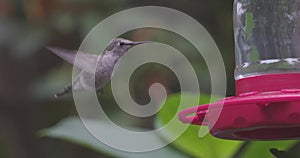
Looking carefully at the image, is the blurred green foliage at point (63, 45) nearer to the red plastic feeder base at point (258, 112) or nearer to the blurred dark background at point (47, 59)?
the blurred dark background at point (47, 59)

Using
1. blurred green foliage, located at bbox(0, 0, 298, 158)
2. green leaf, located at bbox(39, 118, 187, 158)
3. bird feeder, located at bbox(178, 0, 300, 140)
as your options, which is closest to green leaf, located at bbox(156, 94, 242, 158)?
green leaf, located at bbox(39, 118, 187, 158)

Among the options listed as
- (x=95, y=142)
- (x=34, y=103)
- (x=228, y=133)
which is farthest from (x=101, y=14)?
(x=228, y=133)

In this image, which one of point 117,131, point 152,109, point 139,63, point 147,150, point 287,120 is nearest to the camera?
point 287,120

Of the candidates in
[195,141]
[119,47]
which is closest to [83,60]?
[119,47]

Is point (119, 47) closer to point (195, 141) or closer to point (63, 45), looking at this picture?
point (195, 141)

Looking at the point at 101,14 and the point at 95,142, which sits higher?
the point at 101,14

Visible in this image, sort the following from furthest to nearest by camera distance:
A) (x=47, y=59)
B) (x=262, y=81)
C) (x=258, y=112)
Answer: (x=47, y=59) → (x=262, y=81) → (x=258, y=112)

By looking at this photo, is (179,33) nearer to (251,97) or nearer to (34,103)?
(34,103)

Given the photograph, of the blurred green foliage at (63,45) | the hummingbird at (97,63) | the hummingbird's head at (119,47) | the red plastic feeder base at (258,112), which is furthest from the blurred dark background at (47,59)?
the red plastic feeder base at (258,112)
